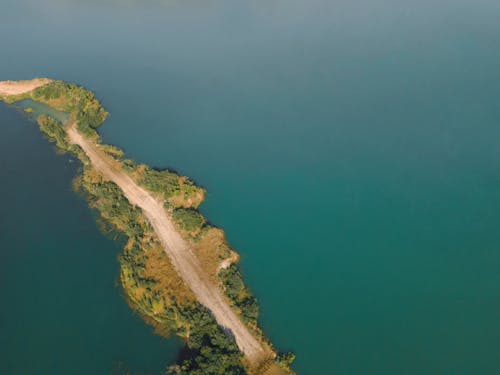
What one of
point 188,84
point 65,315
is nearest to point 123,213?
point 65,315

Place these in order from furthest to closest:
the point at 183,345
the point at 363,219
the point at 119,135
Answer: the point at 119,135, the point at 363,219, the point at 183,345

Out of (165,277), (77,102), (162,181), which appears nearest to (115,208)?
(162,181)

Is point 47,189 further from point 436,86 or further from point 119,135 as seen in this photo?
point 436,86

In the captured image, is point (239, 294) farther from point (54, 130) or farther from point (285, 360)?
point (54, 130)

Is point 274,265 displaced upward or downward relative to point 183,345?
upward

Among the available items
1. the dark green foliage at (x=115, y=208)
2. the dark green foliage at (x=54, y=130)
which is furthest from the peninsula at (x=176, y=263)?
the dark green foliage at (x=54, y=130)

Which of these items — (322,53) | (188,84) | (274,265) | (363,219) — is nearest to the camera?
(274,265)

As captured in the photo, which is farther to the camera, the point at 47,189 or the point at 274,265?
the point at 47,189

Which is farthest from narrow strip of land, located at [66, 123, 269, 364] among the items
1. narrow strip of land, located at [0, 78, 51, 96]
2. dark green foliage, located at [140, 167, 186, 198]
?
narrow strip of land, located at [0, 78, 51, 96]
